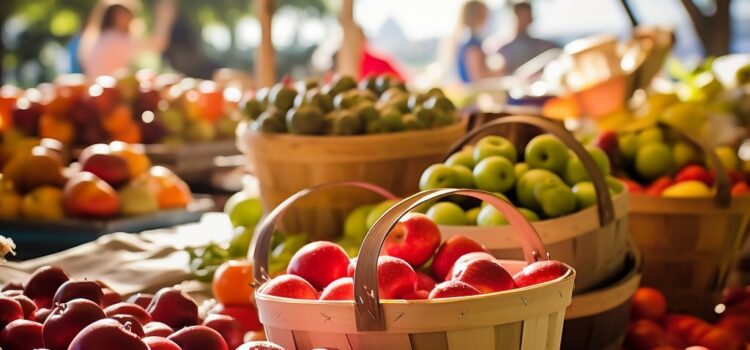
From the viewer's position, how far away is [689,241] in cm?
243

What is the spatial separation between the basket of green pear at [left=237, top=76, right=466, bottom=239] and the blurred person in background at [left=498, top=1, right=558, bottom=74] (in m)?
4.85

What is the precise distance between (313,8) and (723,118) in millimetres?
11332

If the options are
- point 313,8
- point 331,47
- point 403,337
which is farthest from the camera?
point 313,8

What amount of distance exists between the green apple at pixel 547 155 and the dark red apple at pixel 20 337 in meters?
1.23

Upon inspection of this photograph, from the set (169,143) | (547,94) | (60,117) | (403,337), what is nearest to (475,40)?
(547,94)

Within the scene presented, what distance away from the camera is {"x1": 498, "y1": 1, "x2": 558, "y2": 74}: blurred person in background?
7211mm

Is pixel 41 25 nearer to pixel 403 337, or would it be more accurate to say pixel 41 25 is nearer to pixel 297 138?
pixel 297 138

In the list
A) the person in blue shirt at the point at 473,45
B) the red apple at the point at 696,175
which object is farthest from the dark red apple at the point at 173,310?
the person in blue shirt at the point at 473,45

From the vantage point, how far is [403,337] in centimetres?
121

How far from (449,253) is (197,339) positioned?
0.47 m

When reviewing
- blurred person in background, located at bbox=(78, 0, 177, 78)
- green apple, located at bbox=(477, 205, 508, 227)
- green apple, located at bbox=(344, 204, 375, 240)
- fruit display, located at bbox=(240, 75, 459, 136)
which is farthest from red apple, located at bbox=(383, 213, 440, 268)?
blurred person in background, located at bbox=(78, 0, 177, 78)

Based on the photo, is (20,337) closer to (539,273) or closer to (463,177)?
(539,273)

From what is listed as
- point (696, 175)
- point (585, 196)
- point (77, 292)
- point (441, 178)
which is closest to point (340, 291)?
point (77, 292)

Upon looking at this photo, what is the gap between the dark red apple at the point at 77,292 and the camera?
54.7 inches
